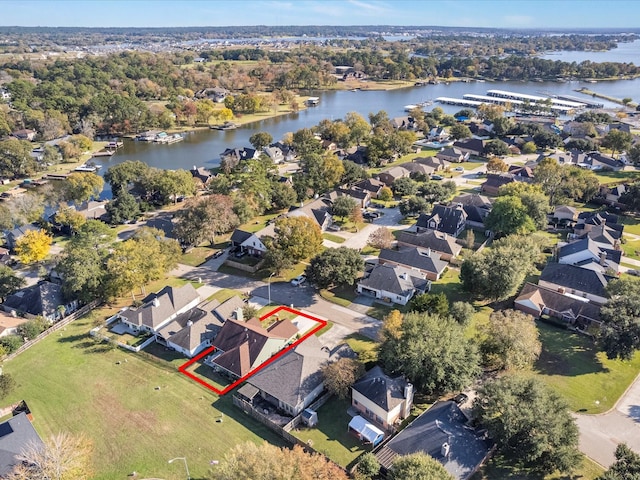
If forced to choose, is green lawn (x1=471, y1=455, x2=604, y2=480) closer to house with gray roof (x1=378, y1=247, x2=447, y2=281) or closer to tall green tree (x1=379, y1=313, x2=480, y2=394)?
tall green tree (x1=379, y1=313, x2=480, y2=394)

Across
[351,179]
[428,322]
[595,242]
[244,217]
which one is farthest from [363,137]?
[428,322]

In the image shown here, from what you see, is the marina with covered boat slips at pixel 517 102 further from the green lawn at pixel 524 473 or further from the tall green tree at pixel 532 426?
the green lawn at pixel 524 473

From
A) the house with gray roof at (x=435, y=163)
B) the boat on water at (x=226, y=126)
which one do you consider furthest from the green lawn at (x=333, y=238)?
the boat on water at (x=226, y=126)

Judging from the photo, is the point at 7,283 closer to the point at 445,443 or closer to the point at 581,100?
the point at 445,443

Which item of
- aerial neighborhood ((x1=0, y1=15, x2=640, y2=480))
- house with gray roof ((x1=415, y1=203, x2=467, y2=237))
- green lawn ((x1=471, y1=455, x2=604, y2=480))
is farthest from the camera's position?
house with gray roof ((x1=415, y1=203, x2=467, y2=237))

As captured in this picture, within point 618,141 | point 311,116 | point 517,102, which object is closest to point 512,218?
point 618,141

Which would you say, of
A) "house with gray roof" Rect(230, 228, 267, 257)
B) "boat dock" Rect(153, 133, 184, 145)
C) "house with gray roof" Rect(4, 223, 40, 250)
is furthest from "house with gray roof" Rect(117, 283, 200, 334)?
"boat dock" Rect(153, 133, 184, 145)

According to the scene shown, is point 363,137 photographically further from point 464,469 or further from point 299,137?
point 464,469
